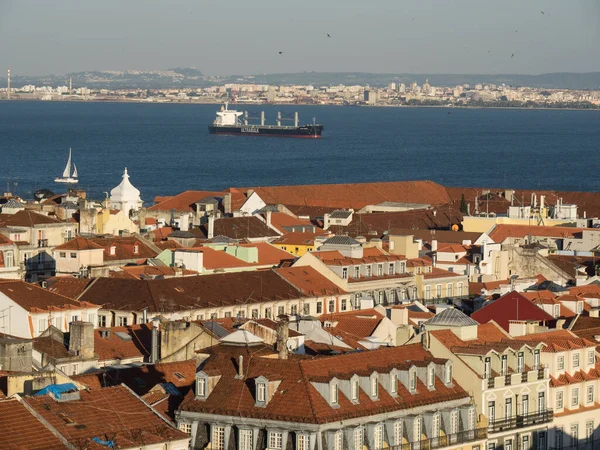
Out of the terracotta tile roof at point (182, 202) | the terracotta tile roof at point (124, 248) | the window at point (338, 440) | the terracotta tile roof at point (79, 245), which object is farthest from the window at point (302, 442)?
the terracotta tile roof at point (182, 202)

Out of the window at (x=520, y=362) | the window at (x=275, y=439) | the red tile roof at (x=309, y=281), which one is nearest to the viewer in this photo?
the window at (x=275, y=439)

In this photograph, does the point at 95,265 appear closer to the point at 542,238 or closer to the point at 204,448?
the point at 542,238

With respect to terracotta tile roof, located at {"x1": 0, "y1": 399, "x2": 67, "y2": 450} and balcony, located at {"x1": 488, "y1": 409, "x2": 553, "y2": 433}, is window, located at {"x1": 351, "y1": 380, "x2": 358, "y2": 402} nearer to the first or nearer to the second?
balcony, located at {"x1": 488, "y1": 409, "x2": 553, "y2": 433}

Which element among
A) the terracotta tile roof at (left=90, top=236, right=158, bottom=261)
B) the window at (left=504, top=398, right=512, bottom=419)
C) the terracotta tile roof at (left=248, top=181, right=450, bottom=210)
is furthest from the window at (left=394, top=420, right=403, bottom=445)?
the terracotta tile roof at (left=248, top=181, right=450, bottom=210)

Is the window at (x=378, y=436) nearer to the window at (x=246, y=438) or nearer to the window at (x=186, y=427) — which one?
the window at (x=246, y=438)

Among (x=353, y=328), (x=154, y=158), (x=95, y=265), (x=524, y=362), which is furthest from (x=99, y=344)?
(x=154, y=158)

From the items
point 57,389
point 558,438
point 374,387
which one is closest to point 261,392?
point 374,387
